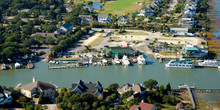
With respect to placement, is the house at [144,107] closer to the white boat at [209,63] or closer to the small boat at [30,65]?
the white boat at [209,63]

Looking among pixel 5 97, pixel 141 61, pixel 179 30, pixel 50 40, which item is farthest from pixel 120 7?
pixel 5 97

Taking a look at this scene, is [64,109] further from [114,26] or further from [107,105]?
[114,26]

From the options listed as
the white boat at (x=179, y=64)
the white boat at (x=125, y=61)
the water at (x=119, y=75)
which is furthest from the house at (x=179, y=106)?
the white boat at (x=125, y=61)

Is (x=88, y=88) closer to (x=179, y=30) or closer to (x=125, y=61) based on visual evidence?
(x=125, y=61)

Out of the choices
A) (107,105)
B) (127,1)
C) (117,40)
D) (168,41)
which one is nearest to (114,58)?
(117,40)

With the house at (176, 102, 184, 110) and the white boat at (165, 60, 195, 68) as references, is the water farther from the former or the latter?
the house at (176, 102, 184, 110)

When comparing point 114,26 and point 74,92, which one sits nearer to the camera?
point 74,92

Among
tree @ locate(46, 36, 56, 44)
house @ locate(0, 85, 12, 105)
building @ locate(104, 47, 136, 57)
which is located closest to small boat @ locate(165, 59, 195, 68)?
building @ locate(104, 47, 136, 57)
